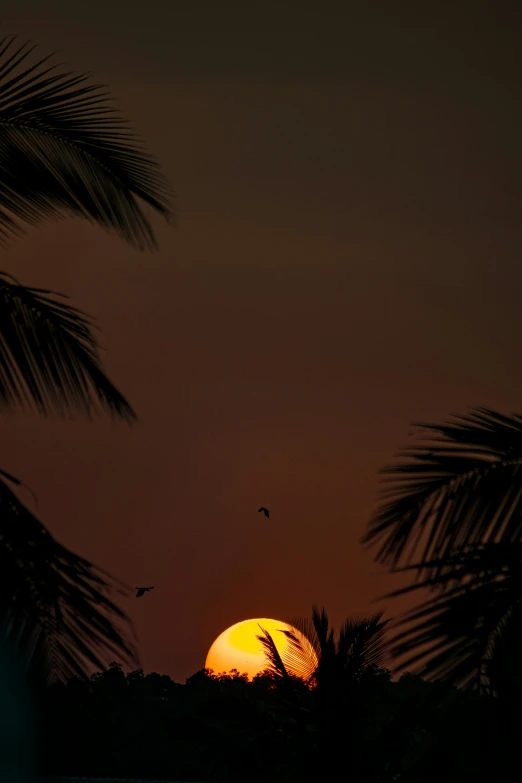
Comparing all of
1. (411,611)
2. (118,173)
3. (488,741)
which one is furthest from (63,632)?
(118,173)

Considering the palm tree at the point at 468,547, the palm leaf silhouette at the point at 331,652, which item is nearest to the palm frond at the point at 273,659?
the palm leaf silhouette at the point at 331,652

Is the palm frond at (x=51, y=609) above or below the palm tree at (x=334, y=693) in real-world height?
below

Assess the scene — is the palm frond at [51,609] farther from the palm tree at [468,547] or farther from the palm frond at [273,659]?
the palm frond at [273,659]

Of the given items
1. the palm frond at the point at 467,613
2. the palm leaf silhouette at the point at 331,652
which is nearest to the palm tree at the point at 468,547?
the palm frond at the point at 467,613

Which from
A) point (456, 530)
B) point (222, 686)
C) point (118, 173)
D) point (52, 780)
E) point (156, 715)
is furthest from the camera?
point (156, 715)

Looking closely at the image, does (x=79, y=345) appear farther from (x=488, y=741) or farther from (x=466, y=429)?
(x=488, y=741)

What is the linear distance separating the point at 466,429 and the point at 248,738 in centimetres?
1072

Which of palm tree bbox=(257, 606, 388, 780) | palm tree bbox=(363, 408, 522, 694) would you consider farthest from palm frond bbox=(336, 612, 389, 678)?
palm tree bbox=(363, 408, 522, 694)

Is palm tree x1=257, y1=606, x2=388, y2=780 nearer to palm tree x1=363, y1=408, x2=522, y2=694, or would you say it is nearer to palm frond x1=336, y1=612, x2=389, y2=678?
palm frond x1=336, y1=612, x2=389, y2=678

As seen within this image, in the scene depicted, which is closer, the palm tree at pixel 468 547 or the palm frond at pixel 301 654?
the palm tree at pixel 468 547

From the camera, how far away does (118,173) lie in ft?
14.9

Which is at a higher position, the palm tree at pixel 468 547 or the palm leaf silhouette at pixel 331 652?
the palm leaf silhouette at pixel 331 652

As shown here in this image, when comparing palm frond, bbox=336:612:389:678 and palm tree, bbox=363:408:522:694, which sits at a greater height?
palm frond, bbox=336:612:389:678

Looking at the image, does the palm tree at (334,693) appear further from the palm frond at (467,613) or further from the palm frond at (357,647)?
the palm frond at (467,613)
